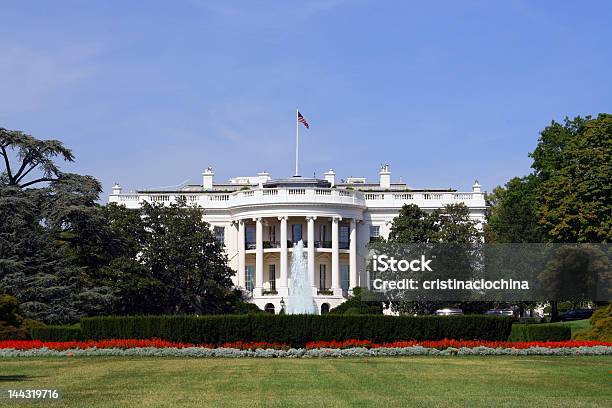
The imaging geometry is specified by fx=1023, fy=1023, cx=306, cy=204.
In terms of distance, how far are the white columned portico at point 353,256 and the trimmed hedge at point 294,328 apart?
44.4 meters

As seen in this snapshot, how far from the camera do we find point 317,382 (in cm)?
2214

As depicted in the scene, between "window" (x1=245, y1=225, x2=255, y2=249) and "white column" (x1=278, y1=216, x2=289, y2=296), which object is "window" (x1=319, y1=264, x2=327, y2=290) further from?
"window" (x1=245, y1=225, x2=255, y2=249)

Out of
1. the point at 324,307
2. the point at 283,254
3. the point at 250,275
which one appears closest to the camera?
the point at 324,307

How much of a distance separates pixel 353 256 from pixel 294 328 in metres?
46.5

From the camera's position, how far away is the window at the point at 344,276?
81750mm

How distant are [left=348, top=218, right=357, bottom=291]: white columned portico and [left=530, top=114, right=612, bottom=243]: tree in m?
23.4

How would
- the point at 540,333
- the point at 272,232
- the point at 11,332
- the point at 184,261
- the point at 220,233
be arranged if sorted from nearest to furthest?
the point at 11,332 < the point at 540,333 < the point at 184,261 < the point at 272,232 < the point at 220,233

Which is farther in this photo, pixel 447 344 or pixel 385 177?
pixel 385 177

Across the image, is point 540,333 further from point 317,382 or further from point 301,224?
point 301,224

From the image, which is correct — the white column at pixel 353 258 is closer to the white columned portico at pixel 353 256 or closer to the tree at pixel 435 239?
the white columned portico at pixel 353 256

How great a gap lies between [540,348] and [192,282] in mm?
34032

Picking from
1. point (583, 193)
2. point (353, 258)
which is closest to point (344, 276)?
point (353, 258)

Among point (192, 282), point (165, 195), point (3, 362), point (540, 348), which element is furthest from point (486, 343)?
point (165, 195)

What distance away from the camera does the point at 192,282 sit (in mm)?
63938
